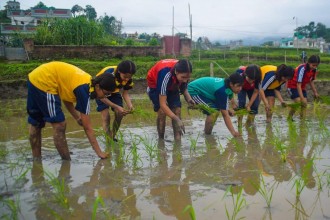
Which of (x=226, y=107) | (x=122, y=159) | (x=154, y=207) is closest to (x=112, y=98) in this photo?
(x=122, y=159)

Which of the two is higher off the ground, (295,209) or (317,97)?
(317,97)

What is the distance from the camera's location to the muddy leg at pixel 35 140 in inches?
151

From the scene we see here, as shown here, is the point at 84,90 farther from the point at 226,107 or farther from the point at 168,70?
the point at 226,107

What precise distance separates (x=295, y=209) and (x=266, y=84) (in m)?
3.61

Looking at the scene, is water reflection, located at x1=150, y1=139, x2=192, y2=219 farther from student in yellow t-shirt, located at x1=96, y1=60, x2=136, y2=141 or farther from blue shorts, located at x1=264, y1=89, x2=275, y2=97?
blue shorts, located at x1=264, y1=89, x2=275, y2=97

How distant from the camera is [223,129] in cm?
586

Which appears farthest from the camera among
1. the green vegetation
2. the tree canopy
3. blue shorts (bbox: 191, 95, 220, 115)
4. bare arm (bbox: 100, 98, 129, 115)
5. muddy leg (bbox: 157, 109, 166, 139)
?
the tree canopy

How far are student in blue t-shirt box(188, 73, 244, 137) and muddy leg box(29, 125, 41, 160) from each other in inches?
87.7

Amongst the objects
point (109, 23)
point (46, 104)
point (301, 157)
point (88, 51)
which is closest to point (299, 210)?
point (301, 157)


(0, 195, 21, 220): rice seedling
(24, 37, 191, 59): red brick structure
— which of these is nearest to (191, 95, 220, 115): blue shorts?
(0, 195, 21, 220): rice seedling

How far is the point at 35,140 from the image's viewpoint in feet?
12.6

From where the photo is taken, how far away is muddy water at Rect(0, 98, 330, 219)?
244 cm

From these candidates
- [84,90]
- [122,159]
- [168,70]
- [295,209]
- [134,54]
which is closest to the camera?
[295,209]

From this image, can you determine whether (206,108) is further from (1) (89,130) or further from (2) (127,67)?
(1) (89,130)
